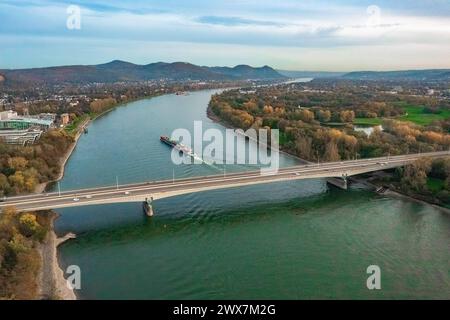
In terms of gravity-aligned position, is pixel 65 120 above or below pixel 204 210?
above

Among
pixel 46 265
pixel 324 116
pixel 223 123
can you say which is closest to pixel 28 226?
pixel 46 265

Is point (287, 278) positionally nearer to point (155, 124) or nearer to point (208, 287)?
point (208, 287)

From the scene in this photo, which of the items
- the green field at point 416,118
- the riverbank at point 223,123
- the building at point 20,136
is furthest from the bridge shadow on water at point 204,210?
the green field at point 416,118

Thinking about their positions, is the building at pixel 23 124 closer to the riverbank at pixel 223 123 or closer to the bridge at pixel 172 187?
the riverbank at pixel 223 123

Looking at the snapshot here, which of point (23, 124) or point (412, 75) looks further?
point (412, 75)

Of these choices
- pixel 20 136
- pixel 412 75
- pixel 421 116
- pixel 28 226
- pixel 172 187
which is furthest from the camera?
pixel 412 75

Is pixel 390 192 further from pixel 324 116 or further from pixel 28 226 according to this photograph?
pixel 324 116
